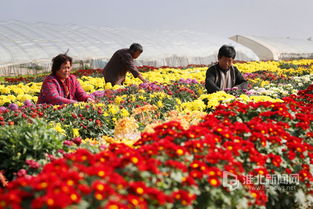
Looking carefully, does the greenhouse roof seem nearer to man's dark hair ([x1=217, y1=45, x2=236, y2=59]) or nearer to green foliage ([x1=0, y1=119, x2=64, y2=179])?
man's dark hair ([x1=217, y1=45, x2=236, y2=59])

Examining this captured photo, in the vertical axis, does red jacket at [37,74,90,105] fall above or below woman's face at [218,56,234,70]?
below

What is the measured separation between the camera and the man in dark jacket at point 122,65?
7.54 meters

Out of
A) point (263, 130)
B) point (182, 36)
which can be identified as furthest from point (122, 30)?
point (263, 130)

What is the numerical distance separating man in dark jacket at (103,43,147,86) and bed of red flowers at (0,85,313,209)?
4284mm

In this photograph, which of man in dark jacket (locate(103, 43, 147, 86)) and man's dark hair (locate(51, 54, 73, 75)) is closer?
man's dark hair (locate(51, 54, 73, 75))

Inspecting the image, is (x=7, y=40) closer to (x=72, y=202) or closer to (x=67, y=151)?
(x=67, y=151)

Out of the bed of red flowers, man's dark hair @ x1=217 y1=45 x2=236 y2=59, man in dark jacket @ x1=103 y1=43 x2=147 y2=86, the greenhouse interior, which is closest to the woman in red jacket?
man in dark jacket @ x1=103 y1=43 x2=147 y2=86

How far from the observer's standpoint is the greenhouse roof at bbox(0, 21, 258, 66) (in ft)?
62.7

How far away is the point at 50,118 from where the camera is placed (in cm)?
468

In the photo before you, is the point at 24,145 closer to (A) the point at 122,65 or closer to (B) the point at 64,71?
(B) the point at 64,71

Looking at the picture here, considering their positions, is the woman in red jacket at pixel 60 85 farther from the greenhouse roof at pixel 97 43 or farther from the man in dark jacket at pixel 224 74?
the greenhouse roof at pixel 97 43

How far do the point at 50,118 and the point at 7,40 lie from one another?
16.4 metres

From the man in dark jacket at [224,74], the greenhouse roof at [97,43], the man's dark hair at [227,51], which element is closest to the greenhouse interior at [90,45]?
the greenhouse roof at [97,43]

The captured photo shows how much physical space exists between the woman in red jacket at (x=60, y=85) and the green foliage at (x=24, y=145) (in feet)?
6.21
